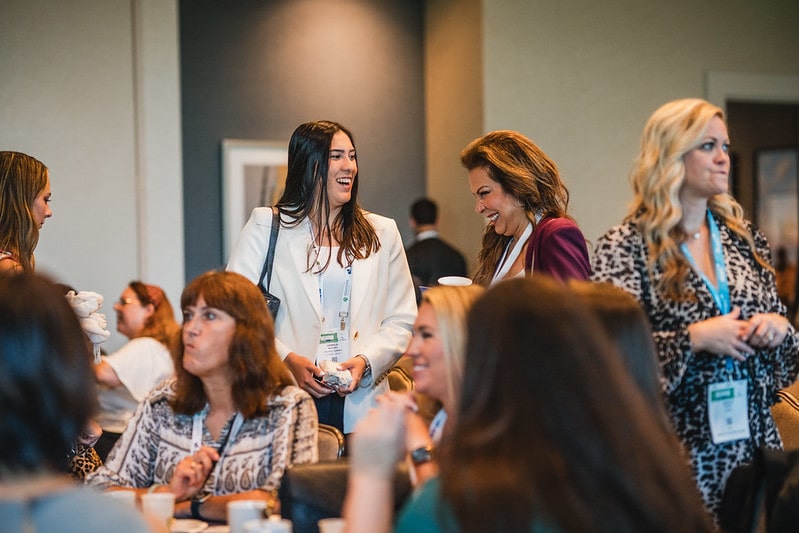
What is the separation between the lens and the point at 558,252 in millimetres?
3070

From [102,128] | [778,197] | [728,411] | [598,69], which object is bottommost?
[728,411]

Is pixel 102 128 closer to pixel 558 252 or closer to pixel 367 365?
pixel 367 365

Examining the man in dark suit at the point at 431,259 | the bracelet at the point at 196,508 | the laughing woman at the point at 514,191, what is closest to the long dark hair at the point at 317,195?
the laughing woman at the point at 514,191

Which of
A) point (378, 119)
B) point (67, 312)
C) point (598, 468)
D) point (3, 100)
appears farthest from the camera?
point (378, 119)

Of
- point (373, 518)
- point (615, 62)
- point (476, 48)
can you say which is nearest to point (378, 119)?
point (476, 48)

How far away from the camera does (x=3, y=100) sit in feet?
18.2

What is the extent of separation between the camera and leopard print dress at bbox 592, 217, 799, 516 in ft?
8.43

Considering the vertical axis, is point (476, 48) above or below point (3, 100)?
above

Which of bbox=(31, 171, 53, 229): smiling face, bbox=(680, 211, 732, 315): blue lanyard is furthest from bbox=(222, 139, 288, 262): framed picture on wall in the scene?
bbox=(680, 211, 732, 315): blue lanyard

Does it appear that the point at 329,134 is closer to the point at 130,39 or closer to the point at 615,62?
the point at 130,39

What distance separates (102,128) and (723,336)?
14.1 ft

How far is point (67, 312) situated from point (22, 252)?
2.00m

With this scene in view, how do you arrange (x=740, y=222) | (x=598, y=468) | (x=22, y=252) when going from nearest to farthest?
1. (x=598, y=468)
2. (x=740, y=222)
3. (x=22, y=252)

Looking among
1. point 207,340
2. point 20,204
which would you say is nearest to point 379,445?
point 207,340
